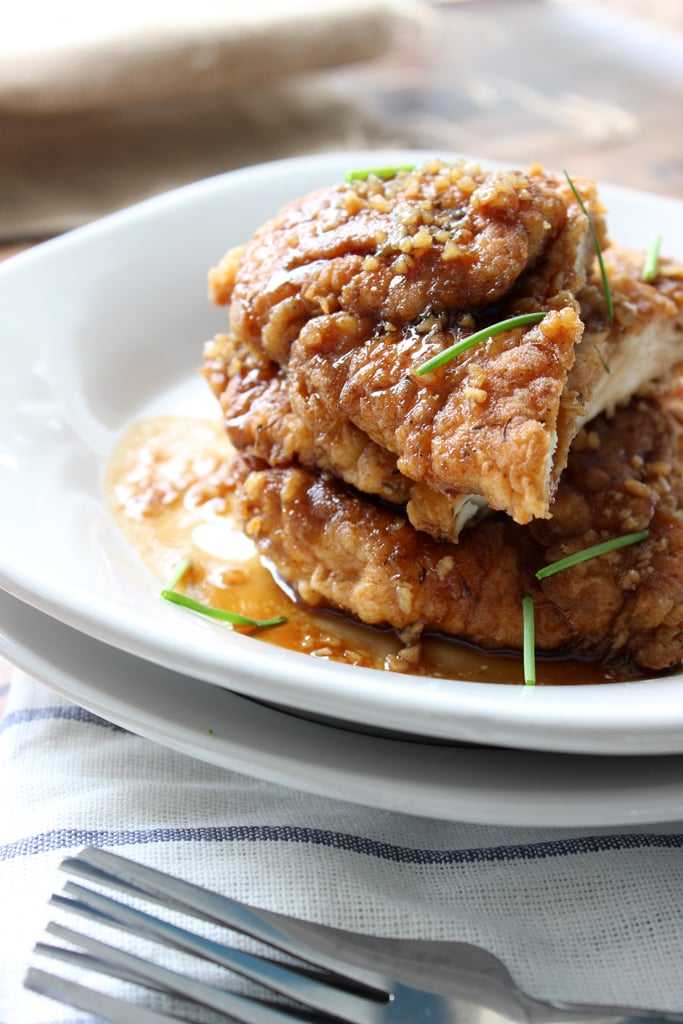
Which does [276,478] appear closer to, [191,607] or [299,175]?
[191,607]

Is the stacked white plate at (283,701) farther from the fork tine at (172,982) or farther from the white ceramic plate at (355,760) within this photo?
the fork tine at (172,982)

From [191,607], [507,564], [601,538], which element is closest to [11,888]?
[191,607]

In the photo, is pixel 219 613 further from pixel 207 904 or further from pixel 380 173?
pixel 380 173

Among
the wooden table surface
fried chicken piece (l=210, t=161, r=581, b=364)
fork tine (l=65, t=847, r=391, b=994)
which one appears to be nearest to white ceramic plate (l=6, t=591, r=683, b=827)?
fork tine (l=65, t=847, r=391, b=994)

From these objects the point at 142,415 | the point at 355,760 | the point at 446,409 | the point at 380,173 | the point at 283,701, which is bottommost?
the point at 355,760

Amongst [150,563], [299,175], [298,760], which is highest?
[299,175]

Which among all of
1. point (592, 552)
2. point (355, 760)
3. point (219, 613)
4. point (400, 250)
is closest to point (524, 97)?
point (400, 250)
